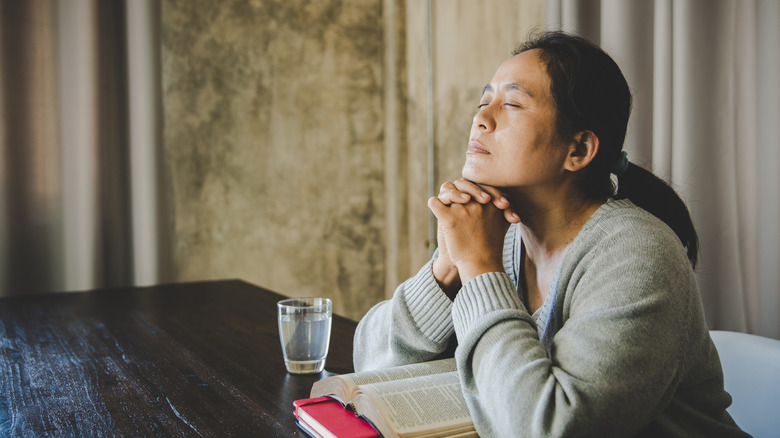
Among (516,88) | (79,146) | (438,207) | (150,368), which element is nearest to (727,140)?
(516,88)

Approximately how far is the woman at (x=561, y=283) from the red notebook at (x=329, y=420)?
15 centimetres

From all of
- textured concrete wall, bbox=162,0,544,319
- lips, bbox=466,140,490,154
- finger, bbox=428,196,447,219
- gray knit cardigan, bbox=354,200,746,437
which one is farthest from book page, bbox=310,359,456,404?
textured concrete wall, bbox=162,0,544,319

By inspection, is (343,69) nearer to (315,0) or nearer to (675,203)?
(315,0)

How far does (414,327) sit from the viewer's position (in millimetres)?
1129

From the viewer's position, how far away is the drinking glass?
3.76ft

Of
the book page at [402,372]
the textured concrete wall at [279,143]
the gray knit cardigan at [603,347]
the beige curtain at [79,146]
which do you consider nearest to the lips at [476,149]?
the gray knit cardigan at [603,347]

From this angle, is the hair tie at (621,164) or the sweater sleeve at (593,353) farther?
the hair tie at (621,164)

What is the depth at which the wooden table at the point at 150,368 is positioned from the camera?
0.91 meters

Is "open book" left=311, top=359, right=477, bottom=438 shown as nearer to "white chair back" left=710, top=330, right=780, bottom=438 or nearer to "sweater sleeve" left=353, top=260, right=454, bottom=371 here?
"sweater sleeve" left=353, top=260, right=454, bottom=371

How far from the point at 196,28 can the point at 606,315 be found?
9.14 ft

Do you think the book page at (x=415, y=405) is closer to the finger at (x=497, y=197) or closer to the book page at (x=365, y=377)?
the book page at (x=365, y=377)

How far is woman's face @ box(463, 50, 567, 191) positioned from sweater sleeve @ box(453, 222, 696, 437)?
217mm

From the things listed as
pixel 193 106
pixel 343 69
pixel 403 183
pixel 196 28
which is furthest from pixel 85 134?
pixel 403 183

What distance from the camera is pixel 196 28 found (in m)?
3.09
